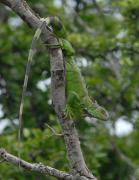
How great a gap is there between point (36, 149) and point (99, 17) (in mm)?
2991

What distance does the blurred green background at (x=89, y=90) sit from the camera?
643cm

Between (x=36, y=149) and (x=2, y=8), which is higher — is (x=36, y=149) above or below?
below

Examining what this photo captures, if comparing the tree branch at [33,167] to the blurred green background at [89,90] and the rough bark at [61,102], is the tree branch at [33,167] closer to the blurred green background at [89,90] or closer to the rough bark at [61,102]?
the rough bark at [61,102]

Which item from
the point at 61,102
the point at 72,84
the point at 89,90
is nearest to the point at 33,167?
the point at 61,102

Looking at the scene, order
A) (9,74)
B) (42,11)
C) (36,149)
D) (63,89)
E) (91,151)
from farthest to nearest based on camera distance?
1. (42,11)
2. (9,74)
3. (91,151)
4. (36,149)
5. (63,89)

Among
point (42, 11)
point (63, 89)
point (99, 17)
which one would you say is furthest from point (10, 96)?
point (63, 89)

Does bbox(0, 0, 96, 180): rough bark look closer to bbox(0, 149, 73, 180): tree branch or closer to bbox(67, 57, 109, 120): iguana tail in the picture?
bbox(0, 149, 73, 180): tree branch

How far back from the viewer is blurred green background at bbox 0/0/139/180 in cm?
643

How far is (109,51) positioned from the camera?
7062 millimetres

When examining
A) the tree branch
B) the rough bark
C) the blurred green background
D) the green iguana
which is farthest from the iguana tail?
the blurred green background

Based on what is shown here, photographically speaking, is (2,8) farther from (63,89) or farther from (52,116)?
(63,89)

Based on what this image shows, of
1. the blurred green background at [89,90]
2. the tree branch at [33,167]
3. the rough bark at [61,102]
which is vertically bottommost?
the tree branch at [33,167]

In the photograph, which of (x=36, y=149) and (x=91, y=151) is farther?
(x=91, y=151)

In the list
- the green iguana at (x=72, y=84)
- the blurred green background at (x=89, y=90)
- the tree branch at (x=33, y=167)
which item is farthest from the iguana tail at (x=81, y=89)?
the blurred green background at (x=89, y=90)
